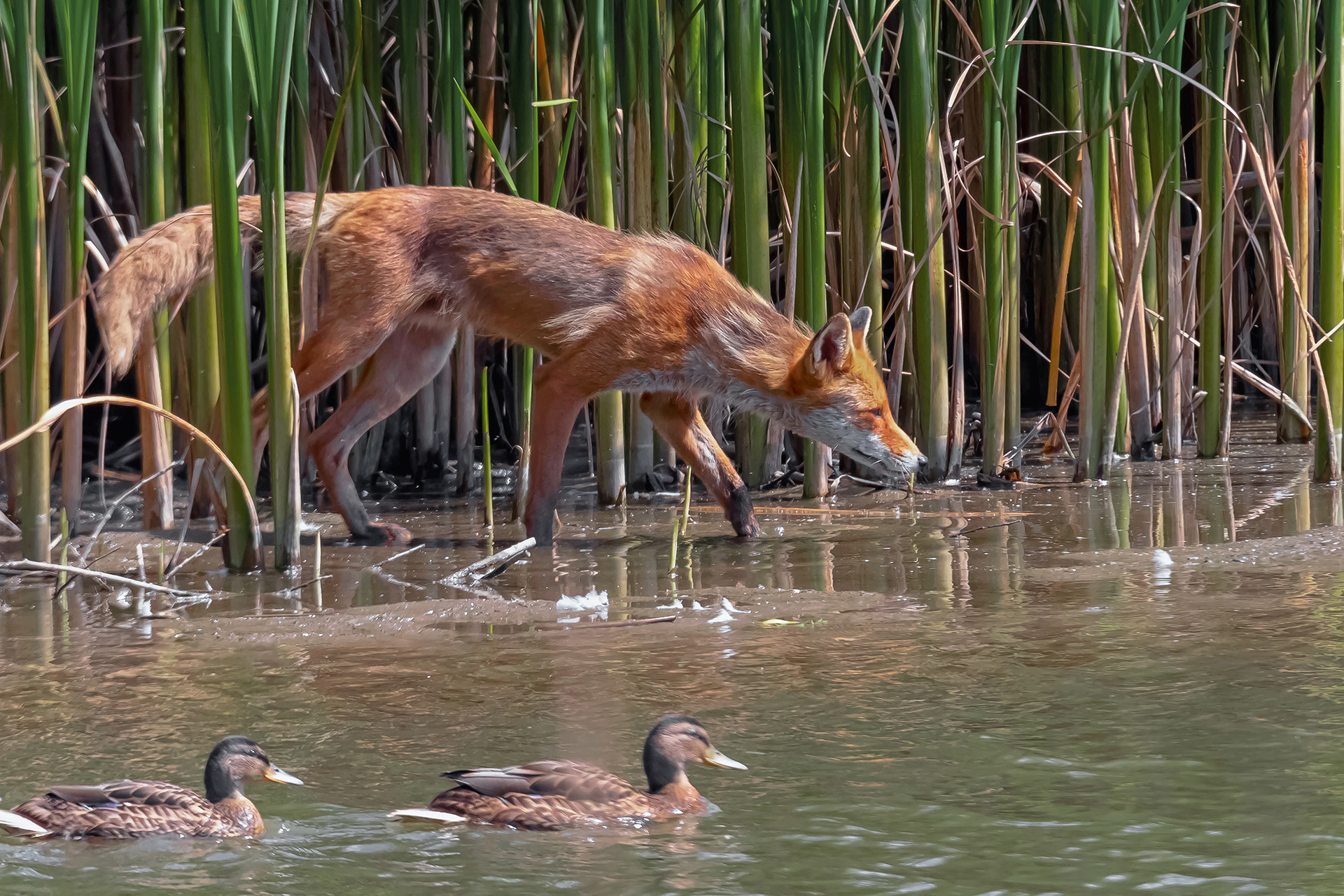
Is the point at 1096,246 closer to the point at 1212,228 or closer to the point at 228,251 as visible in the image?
the point at 1212,228

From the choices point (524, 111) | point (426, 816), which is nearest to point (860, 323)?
point (524, 111)

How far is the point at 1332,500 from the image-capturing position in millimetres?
6016

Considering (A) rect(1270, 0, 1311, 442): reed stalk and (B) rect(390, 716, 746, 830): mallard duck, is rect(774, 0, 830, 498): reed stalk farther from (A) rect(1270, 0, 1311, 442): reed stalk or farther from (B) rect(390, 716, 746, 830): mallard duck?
(B) rect(390, 716, 746, 830): mallard duck

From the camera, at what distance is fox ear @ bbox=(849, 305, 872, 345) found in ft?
20.8

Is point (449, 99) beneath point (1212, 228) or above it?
above

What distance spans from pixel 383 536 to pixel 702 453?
4.39 feet

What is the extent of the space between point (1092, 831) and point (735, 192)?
4445mm

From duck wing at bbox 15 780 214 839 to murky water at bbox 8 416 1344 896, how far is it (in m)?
0.03

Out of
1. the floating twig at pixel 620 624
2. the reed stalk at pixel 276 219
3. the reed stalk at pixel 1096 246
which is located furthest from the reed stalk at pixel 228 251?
the reed stalk at pixel 1096 246

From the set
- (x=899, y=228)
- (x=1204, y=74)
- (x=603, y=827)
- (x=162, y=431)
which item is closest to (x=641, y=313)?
(x=899, y=228)

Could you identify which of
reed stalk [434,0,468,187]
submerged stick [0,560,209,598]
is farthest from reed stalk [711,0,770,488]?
submerged stick [0,560,209,598]

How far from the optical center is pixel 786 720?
3225 mm

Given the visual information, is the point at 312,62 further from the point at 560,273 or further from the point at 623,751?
the point at 623,751

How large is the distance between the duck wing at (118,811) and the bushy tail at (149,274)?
3063 mm
